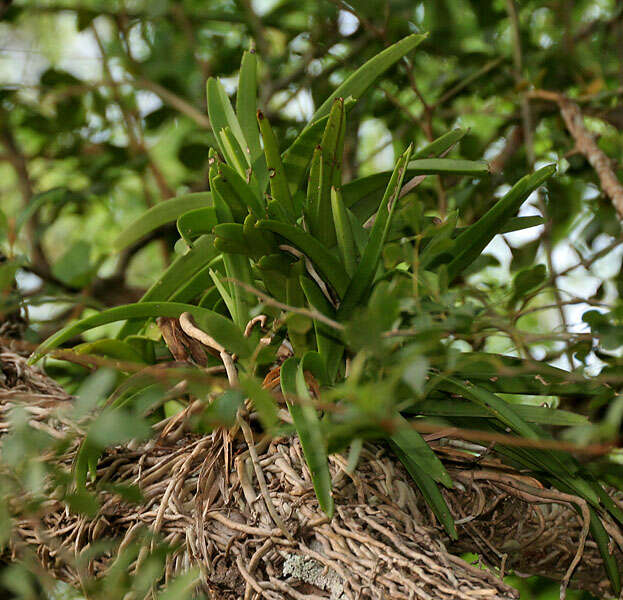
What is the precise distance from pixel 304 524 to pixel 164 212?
311 mm

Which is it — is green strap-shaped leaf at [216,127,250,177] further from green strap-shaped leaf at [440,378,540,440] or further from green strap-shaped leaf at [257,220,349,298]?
green strap-shaped leaf at [440,378,540,440]

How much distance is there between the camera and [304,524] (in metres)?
0.42

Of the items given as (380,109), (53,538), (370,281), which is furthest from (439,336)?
(380,109)

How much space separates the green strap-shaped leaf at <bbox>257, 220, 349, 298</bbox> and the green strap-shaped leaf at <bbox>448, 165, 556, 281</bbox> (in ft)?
0.30

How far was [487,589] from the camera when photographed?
365 mm

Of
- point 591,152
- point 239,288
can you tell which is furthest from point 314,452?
point 591,152

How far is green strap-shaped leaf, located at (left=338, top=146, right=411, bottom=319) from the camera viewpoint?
1.47 feet

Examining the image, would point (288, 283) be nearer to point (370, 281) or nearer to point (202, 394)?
point (370, 281)

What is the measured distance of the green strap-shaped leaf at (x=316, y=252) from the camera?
0.44m

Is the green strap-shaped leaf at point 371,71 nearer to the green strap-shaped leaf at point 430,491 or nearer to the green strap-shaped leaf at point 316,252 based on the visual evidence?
the green strap-shaped leaf at point 316,252

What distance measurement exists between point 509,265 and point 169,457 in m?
0.59

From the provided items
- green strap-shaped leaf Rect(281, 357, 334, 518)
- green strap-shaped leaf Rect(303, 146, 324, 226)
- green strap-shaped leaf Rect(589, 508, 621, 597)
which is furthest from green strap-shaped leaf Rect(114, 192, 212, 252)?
green strap-shaped leaf Rect(589, 508, 621, 597)

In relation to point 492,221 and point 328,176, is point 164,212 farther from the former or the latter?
point 492,221

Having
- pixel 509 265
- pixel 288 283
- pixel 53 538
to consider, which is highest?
pixel 288 283
